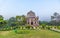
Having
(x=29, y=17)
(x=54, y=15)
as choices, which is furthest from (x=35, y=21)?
(x=54, y=15)

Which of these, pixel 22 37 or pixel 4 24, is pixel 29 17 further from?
pixel 22 37

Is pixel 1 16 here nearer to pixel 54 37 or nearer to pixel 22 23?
pixel 22 23

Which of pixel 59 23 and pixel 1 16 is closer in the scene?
pixel 1 16

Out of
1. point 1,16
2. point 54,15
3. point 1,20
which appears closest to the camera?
point 1,20

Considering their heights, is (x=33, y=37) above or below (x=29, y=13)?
below

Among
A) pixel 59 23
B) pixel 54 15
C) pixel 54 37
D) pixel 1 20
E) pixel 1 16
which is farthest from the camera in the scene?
pixel 54 15

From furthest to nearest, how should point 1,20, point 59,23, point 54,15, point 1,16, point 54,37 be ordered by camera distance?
1. point 54,15
2. point 59,23
3. point 1,16
4. point 1,20
5. point 54,37

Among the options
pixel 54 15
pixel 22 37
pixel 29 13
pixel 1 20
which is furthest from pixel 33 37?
pixel 54 15

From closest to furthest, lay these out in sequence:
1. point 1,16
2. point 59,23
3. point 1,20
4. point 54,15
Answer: point 1,20
point 1,16
point 59,23
point 54,15

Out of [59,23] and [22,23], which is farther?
[59,23]
